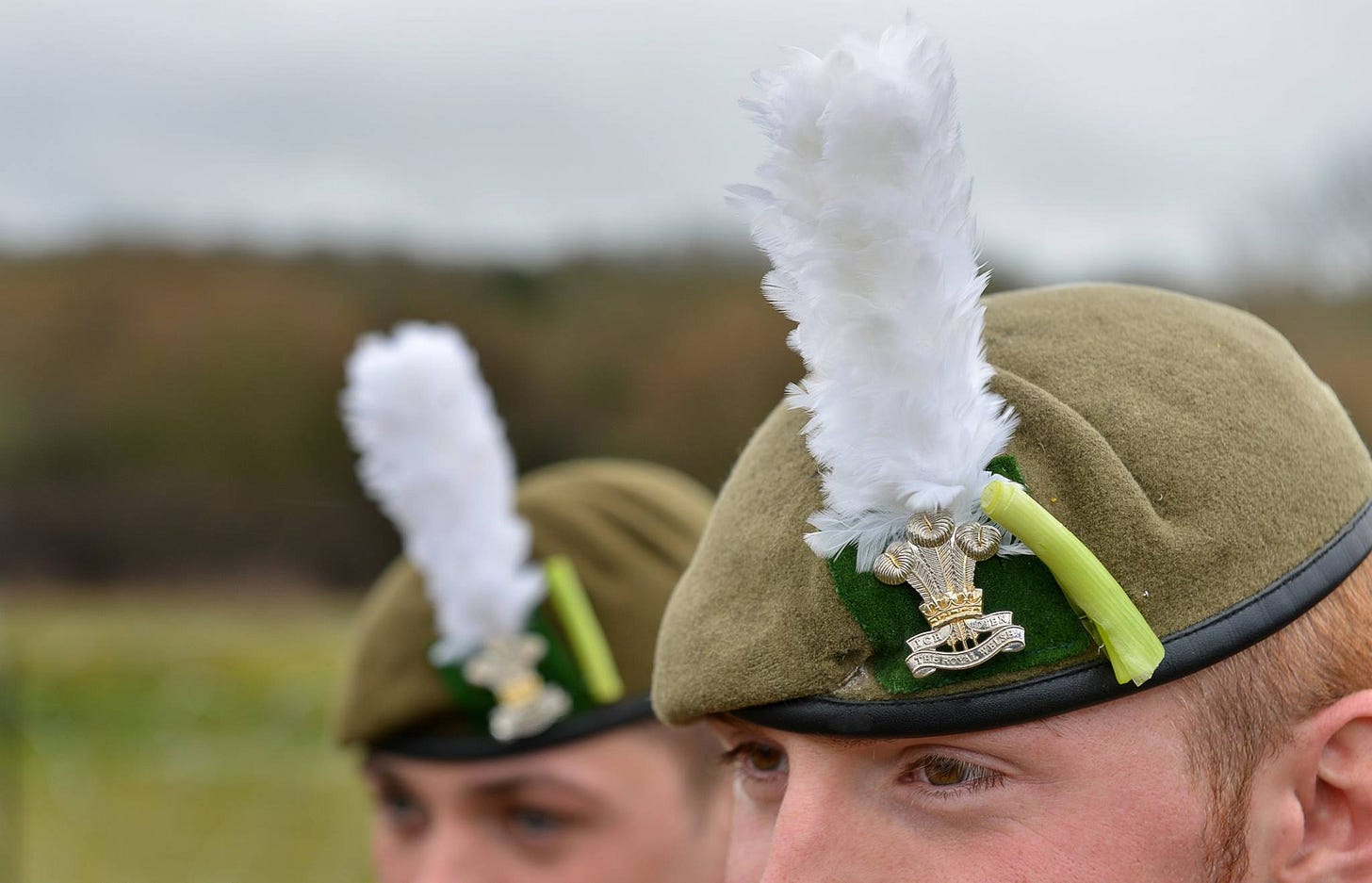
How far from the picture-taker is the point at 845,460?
1.24m

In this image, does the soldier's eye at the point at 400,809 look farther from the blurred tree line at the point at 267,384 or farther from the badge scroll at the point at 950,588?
the blurred tree line at the point at 267,384

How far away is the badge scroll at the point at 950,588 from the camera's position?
1229mm

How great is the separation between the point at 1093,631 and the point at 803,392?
325 millimetres

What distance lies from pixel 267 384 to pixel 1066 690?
Answer: 24.4 ft

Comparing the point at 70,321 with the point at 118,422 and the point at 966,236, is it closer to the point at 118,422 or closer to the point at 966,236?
the point at 118,422

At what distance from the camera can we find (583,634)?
97.5 inches

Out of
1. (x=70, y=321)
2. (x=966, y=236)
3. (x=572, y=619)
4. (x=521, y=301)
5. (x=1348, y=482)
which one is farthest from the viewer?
(x=70, y=321)

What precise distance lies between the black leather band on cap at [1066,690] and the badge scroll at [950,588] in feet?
0.13

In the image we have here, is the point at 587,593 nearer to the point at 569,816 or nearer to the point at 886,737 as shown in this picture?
the point at 569,816

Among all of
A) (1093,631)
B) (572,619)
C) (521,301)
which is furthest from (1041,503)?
(521,301)

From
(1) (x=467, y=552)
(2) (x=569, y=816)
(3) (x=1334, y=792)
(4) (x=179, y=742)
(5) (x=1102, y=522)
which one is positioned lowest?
(4) (x=179, y=742)

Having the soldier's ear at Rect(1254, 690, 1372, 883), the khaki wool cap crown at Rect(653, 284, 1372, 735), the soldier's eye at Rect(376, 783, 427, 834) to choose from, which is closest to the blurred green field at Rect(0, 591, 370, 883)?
the soldier's eye at Rect(376, 783, 427, 834)

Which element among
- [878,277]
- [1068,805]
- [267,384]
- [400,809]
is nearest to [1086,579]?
[1068,805]

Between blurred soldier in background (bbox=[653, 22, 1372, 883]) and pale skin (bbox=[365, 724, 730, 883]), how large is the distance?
1.12 meters
